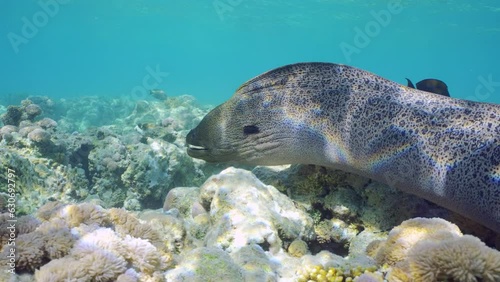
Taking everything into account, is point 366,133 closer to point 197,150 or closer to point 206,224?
Result: point 206,224

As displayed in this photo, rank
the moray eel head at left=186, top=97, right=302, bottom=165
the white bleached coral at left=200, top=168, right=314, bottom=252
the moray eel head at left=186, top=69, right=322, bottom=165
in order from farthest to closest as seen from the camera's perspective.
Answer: the moray eel head at left=186, top=97, right=302, bottom=165 → the moray eel head at left=186, top=69, right=322, bottom=165 → the white bleached coral at left=200, top=168, right=314, bottom=252

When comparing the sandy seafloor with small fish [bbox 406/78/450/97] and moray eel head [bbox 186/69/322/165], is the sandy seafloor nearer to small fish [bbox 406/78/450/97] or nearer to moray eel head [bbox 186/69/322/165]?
moray eel head [bbox 186/69/322/165]

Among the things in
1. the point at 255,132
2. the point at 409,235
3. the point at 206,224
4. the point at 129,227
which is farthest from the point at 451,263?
the point at 255,132

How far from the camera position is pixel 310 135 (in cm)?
398

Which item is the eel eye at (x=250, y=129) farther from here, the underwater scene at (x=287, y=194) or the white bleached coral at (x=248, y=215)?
→ the white bleached coral at (x=248, y=215)

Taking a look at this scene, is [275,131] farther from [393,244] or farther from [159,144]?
[159,144]

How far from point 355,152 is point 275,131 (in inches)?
42.2

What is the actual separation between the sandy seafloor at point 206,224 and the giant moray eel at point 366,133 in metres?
0.36

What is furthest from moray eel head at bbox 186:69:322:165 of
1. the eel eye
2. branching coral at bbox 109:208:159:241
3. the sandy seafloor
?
branching coral at bbox 109:208:159:241

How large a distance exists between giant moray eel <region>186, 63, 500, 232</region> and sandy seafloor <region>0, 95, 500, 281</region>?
360mm

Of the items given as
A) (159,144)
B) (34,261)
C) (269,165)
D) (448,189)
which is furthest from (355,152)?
(159,144)

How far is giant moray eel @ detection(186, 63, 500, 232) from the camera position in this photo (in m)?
3.13

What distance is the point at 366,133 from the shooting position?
3643 millimetres

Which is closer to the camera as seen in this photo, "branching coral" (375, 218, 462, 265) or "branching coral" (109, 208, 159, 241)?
"branching coral" (375, 218, 462, 265)
